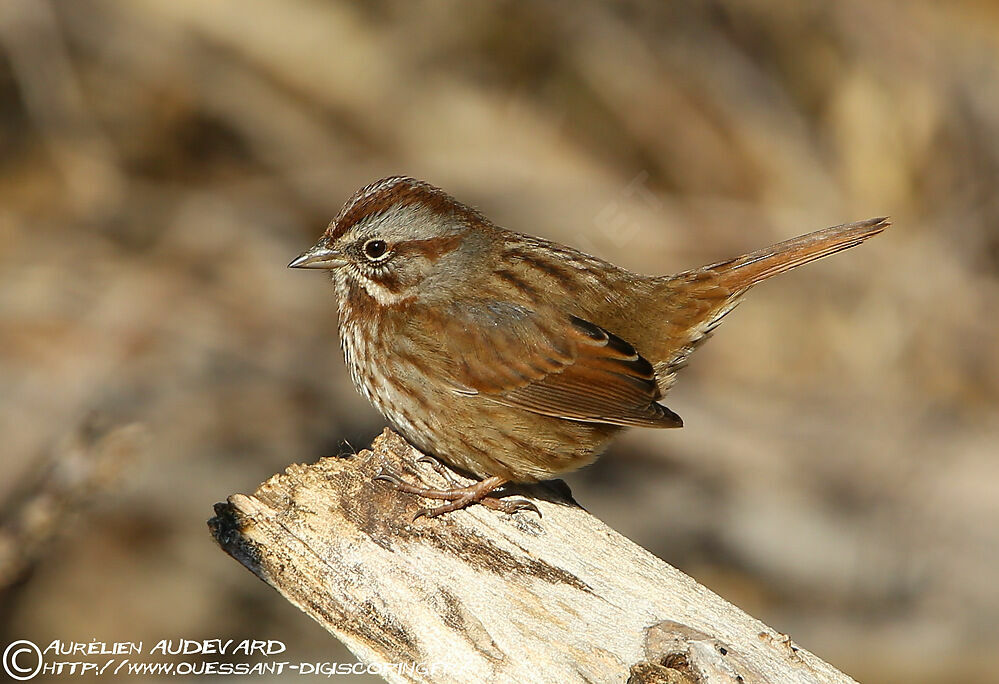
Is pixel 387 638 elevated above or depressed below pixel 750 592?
below

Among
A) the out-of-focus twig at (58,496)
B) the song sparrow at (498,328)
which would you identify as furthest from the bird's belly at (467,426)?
the out-of-focus twig at (58,496)

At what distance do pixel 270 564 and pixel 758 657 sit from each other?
142cm

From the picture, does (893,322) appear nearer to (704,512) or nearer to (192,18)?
(704,512)

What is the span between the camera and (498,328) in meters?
4.28

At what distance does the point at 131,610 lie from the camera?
225 inches

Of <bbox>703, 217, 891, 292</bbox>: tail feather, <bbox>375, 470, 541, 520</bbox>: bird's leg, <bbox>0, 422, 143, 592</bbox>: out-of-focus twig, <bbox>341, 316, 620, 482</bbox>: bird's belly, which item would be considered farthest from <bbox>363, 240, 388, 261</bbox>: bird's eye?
<bbox>0, 422, 143, 592</bbox>: out-of-focus twig

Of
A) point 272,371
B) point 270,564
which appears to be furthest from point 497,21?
point 270,564

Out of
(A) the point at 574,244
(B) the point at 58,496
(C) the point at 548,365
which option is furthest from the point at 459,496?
(A) the point at 574,244

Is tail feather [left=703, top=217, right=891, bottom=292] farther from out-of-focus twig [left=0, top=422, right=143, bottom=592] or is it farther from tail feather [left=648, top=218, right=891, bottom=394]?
out-of-focus twig [left=0, top=422, right=143, bottom=592]

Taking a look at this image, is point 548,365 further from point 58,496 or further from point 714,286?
point 58,496

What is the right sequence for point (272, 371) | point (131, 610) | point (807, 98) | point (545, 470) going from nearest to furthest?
point (545, 470) < point (131, 610) < point (272, 371) < point (807, 98)

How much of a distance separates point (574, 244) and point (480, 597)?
404cm

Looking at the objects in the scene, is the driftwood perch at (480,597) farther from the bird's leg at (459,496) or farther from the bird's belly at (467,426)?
the bird's belly at (467,426)

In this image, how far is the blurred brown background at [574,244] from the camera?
6098 millimetres
